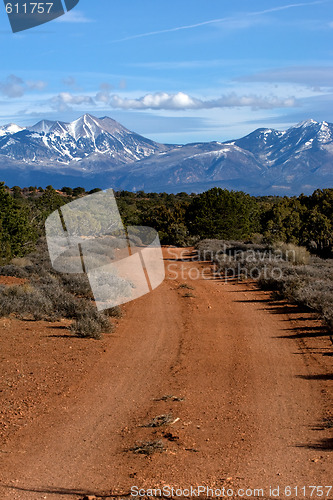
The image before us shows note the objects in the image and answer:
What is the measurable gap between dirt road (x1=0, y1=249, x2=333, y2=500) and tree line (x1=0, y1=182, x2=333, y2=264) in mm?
11169

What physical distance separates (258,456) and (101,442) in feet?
6.22

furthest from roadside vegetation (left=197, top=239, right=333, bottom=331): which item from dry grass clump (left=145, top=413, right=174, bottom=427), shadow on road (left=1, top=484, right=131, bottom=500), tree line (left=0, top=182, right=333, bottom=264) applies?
shadow on road (left=1, top=484, right=131, bottom=500)

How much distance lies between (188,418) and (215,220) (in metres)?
28.8

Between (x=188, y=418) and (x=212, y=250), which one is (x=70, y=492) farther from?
(x=212, y=250)

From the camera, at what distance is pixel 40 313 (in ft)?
41.2

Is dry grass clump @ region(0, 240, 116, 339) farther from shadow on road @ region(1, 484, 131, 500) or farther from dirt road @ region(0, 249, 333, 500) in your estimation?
shadow on road @ region(1, 484, 131, 500)

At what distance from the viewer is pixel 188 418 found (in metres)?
6.79

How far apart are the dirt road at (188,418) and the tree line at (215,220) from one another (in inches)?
440

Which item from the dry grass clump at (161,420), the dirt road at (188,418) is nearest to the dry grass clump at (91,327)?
the dirt road at (188,418)

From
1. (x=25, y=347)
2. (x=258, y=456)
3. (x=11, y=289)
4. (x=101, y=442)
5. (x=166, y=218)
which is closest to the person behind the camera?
(x=258, y=456)

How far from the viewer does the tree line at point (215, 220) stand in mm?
21734

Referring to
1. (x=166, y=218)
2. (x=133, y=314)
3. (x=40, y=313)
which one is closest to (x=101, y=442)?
(x=40, y=313)

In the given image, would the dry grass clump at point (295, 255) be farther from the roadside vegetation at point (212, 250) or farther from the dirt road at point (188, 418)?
the dirt road at point (188, 418)

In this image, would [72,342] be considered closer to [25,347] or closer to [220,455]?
[25,347]
